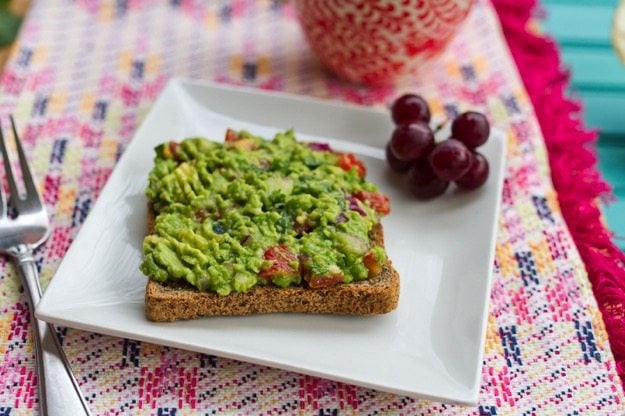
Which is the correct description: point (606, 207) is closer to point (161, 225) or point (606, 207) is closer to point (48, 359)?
point (161, 225)

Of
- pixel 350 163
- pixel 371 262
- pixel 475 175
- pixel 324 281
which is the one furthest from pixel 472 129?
pixel 324 281

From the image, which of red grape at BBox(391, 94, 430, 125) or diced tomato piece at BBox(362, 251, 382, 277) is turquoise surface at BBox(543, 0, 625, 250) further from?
diced tomato piece at BBox(362, 251, 382, 277)

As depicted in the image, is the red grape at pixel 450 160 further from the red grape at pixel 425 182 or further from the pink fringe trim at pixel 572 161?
the pink fringe trim at pixel 572 161

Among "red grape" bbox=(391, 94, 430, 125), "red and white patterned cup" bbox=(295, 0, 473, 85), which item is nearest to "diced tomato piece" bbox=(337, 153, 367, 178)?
"red grape" bbox=(391, 94, 430, 125)

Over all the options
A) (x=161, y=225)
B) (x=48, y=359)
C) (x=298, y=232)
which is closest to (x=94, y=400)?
(x=48, y=359)

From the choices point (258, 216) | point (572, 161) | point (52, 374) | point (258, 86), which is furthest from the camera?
point (258, 86)

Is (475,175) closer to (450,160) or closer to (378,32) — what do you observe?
(450,160)

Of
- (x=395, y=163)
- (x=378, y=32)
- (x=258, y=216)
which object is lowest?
(x=395, y=163)
